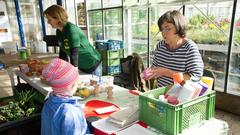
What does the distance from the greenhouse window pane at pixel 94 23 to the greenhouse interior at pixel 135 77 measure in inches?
7.7

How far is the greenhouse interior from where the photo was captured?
996 mm

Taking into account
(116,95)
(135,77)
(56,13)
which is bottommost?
→ (135,77)

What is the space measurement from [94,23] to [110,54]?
4.75 feet

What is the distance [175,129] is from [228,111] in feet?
7.96

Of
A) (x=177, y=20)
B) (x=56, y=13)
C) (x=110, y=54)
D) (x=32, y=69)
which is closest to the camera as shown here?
(x=177, y=20)

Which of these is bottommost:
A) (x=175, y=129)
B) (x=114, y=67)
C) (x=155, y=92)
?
(x=114, y=67)

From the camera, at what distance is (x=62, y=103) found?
95 cm

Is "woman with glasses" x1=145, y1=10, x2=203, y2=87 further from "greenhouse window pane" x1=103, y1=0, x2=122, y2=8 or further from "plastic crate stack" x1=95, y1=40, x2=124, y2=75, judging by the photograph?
"greenhouse window pane" x1=103, y1=0, x2=122, y2=8

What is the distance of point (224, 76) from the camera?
116 inches

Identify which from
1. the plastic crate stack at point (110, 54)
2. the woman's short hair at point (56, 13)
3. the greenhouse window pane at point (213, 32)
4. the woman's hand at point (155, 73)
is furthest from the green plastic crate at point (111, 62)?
the woman's hand at point (155, 73)


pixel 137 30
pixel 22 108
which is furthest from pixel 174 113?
pixel 137 30

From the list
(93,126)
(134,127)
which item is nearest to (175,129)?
(134,127)

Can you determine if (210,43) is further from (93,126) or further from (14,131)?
(14,131)

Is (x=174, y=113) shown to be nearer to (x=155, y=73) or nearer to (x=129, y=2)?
(x=155, y=73)
